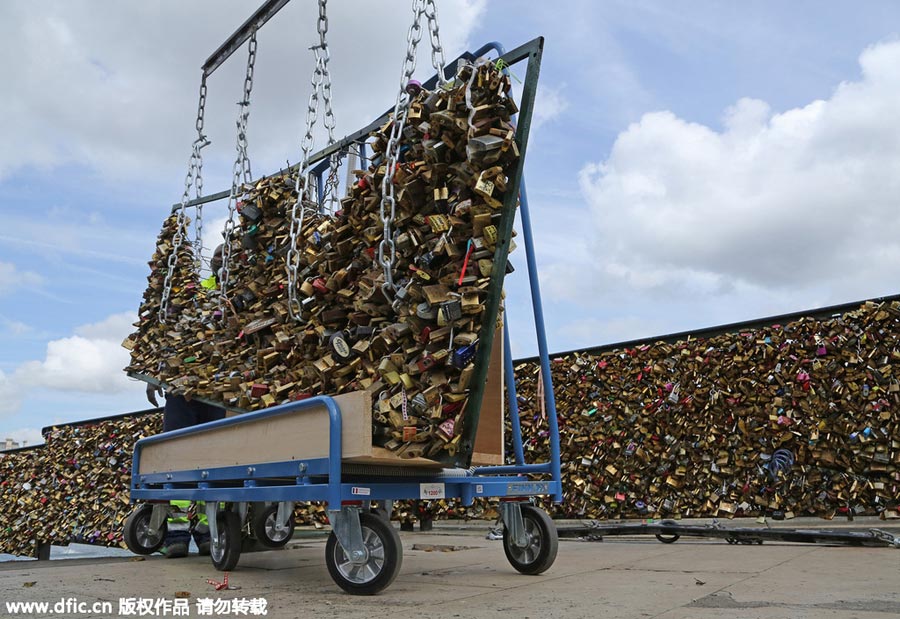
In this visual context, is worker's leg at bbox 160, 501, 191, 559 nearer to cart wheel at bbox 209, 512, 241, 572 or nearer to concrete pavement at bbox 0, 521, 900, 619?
concrete pavement at bbox 0, 521, 900, 619

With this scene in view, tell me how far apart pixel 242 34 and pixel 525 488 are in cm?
457

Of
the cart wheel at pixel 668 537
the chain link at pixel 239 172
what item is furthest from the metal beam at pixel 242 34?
the cart wheel at pixel 668 537

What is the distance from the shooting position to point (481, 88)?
3562 millimetres

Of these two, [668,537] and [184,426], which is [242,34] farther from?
[668,537]

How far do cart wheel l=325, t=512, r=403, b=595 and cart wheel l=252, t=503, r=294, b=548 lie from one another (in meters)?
Result: 2.58

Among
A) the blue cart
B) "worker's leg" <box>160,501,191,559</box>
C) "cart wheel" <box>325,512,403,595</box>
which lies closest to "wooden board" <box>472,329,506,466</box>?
the blue cart

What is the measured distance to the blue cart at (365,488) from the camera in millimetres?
3371

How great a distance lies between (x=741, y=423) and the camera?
688cm

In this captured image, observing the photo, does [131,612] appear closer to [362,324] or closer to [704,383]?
[362,324]

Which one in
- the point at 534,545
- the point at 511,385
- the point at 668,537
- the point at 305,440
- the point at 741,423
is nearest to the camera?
the point at 305,440

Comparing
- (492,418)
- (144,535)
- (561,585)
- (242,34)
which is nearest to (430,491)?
(561,585)

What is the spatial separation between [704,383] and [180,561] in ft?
16.0

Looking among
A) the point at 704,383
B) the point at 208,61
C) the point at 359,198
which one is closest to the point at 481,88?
the point at 359,198

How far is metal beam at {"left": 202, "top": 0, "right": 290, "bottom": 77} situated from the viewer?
5.80 metres
